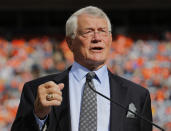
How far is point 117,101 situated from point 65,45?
225 inches

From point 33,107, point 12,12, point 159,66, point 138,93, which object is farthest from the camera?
point 12,12

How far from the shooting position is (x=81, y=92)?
2832mm

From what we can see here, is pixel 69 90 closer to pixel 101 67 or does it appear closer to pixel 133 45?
pixel 101 67

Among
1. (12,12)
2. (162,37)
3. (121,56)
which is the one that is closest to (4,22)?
(12,12)

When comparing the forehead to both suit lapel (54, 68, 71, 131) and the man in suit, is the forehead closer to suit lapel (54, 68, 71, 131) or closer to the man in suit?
the man in suit

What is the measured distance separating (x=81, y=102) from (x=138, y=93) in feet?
1.14

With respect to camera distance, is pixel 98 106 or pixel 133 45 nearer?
pixel 98 106

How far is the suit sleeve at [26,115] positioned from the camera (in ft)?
8.51

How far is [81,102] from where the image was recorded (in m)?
2.79

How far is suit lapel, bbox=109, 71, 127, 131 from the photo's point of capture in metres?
2.69

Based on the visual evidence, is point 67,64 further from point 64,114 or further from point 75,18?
point 64,114

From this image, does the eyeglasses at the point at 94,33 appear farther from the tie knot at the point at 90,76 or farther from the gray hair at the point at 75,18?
the tie knot at the point at 90,76

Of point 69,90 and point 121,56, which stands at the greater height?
point 69,90

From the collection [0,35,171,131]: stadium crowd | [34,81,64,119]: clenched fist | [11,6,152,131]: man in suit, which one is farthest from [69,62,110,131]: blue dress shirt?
[0,35,171,131]: stadium crowd
